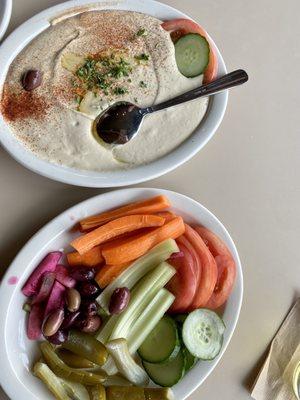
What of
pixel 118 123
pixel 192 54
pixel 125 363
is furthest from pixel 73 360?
pixel 192 54

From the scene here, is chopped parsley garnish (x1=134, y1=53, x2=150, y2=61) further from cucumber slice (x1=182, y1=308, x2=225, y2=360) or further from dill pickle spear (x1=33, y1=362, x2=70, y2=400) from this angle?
dill pickle spear (x1=33, y1=362, x2=70, y2=400)

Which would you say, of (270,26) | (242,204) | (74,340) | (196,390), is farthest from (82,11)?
(196,390)

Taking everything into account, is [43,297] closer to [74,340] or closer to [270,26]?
[74,340]

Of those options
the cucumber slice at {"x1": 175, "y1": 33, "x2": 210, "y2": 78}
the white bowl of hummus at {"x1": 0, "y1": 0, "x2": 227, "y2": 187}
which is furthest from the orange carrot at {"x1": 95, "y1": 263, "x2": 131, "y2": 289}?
the cucumber slice at {"x1": 175, "y1": 33, "x2": 210, "y2": 78}

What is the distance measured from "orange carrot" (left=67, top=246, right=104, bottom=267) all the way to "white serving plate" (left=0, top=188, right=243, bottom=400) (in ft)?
0.14

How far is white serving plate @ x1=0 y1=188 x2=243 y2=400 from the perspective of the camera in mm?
1591

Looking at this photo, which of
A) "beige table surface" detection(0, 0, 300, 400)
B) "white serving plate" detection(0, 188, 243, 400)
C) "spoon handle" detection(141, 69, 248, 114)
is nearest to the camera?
"white serving plate" detection(0, 188, 243, 400)

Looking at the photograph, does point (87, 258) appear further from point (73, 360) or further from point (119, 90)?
point (119, 90)

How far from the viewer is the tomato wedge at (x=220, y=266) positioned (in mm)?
1727

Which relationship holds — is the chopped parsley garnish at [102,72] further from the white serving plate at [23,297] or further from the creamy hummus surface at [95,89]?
the white serving plate at [23,297]

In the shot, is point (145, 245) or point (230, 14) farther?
A: point (230, 14)

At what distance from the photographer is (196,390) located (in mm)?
1797

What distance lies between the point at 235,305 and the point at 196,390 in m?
0.29

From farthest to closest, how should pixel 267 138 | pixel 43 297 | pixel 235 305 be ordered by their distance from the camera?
pixel 267 138, pixel 235 305, pixel 43 297
